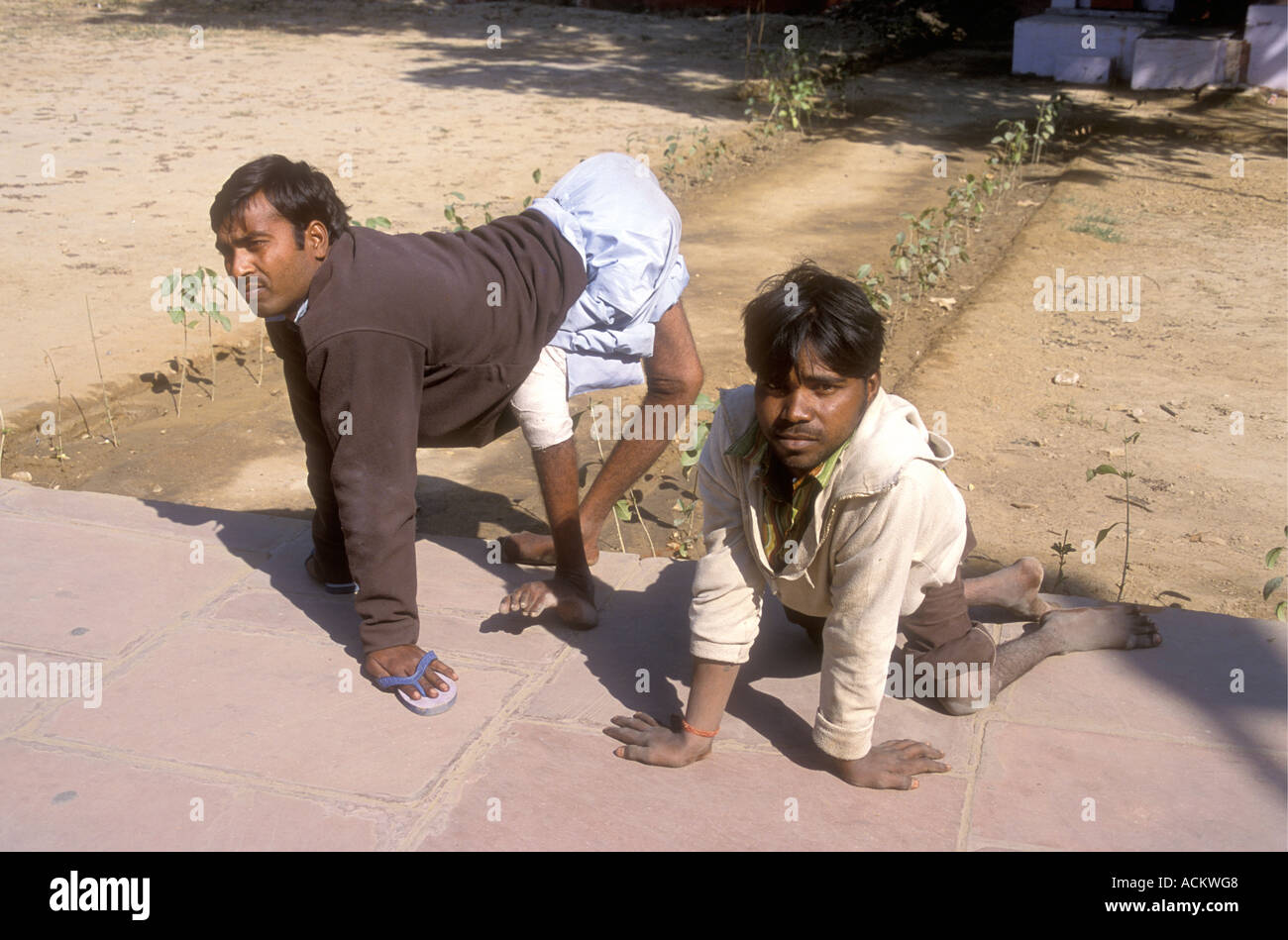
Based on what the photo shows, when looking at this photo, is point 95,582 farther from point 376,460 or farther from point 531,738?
point 531,738

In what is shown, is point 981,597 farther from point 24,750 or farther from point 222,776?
point 24,750

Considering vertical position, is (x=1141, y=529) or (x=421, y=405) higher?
(x=421, y=405)

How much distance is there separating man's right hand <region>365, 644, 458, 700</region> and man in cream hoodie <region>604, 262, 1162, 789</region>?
1.37 ft

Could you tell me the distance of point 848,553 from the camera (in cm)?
228

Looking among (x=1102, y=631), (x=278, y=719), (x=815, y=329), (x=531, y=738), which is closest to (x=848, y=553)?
(x=815, y=329)

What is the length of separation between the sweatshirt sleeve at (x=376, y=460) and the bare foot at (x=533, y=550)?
667 mm

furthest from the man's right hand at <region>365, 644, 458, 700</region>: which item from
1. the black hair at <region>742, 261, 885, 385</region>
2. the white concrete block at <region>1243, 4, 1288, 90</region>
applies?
the white concrete block at <region>1243, 4, 1288, 90</region>

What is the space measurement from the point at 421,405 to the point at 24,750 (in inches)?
43.4

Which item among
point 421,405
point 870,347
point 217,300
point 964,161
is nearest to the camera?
point 870,347

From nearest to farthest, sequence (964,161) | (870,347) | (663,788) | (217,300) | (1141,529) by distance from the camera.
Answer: (870,347) < (663,788) < (1141,529) < (217,300) < (964,161)

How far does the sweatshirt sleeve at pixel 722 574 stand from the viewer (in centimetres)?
241

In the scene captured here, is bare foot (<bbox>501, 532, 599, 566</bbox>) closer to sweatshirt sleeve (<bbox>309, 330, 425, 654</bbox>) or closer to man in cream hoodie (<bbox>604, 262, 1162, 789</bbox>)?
sweatshirt sleeve (<bbox>309, 330, 425, 654</bbox>)
